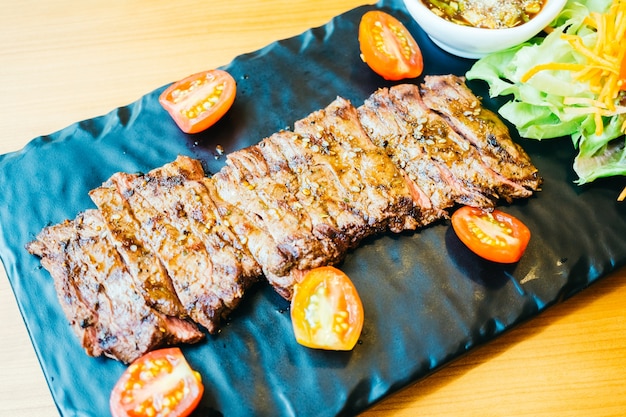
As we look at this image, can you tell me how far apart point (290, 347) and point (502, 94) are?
280 centimetres

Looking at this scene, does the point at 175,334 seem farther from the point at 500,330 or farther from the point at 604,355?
the point at 604,355

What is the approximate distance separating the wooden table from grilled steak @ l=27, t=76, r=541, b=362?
0.84 m

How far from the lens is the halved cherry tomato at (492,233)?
12.5 ft

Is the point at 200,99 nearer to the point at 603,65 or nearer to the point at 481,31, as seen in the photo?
the point at 481,31

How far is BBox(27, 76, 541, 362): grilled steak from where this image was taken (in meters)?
3.48

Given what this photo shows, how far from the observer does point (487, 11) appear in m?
4.74

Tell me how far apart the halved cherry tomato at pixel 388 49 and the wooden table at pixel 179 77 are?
0.89m

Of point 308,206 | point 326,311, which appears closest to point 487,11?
point 308,206

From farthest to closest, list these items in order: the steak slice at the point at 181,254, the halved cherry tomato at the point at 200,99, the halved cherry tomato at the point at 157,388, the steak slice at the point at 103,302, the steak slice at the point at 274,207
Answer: the halved cherry tomato at the point at 200,99 → the steak slice at the point at 274,207 → the steak slice at the point at 181,254 → the steak slice at the point at 103,302 → the halved cherry tomato at the point at 157,388

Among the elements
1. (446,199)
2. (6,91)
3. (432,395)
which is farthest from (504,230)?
(6,91)

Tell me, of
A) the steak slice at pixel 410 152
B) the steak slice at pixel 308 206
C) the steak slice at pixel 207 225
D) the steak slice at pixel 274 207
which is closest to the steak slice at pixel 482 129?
the steak slice at pixel 410 152

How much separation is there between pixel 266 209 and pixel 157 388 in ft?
4.28

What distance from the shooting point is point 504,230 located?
3.94 meters

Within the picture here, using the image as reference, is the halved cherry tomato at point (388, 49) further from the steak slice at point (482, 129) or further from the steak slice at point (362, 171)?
the steak slice at point (362, 171)
